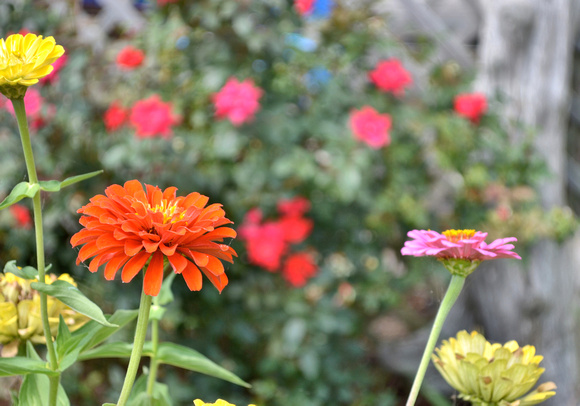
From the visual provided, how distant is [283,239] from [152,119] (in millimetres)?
462

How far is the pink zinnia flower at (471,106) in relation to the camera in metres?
1.93

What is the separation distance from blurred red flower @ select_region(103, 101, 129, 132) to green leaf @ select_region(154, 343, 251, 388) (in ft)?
4.30

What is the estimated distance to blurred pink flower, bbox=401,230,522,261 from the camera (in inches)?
19.8

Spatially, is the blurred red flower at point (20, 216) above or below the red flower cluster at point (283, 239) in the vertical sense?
below

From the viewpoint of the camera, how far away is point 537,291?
2.09 m

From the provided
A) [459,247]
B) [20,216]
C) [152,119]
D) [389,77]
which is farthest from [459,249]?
[20,216]

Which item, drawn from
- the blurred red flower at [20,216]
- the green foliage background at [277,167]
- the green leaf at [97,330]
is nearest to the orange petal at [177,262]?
the green leaf at [97,330]

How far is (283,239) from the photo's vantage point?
5.68ft

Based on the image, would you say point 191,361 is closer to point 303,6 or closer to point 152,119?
point 152,119

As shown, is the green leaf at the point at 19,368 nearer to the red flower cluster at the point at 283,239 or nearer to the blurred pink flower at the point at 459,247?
the blurred pink flower at the point at 459,247

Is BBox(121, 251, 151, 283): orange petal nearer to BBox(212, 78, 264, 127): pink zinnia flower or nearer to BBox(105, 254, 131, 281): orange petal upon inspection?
BBox(105, 254, 131, 281): orange petal

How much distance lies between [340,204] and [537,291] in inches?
28.4

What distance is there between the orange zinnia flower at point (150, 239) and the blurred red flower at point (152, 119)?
124cm

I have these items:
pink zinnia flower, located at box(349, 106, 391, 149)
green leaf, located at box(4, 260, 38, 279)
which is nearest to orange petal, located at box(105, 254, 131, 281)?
green leaf, located at box(4, 260, 38, 279)
